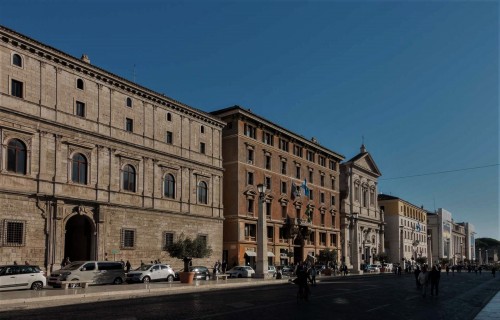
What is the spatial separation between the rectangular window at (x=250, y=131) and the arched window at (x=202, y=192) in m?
10.9

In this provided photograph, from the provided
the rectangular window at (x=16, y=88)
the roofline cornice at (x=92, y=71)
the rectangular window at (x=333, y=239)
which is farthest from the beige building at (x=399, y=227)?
the rectangular window at (x=16, y=88)

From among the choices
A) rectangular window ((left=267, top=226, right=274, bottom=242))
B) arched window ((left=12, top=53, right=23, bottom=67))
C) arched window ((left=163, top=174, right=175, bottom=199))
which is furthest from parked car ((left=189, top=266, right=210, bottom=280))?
rectangular window ((left=267, top=226, right=274, bottom=242))

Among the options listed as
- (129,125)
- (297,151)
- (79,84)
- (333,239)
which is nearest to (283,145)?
(297,151)

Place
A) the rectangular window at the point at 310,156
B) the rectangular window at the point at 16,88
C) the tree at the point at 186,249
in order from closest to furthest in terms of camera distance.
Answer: the rectangular window at the point at 16,88, the tree at the point at 186,249, the rectangular window at the point at 310,156

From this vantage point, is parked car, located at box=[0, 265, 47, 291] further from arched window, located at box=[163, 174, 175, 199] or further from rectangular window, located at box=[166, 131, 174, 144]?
rectangular window, located at box=[166, 131, 174, 144]

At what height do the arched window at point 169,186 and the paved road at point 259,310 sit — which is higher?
the arched window at point 169,186

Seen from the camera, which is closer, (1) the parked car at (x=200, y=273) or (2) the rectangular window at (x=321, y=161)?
(1) the parked car at (x=200, y=273)

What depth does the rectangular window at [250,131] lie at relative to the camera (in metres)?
67.0

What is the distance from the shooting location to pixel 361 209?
104 m

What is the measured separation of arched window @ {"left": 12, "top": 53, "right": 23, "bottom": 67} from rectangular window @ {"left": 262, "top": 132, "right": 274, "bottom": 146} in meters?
35.7

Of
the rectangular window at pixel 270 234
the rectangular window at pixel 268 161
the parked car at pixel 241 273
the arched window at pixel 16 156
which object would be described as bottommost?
the parked car at pixel 241 273

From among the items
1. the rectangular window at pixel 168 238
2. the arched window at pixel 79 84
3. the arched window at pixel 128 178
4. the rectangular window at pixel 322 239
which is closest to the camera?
the arched window at pixel 79 84

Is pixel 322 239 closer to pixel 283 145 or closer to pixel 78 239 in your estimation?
pixel 283 145

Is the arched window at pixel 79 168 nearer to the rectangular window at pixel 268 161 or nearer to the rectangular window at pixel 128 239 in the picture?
the rectangular window at pixel 128 239
